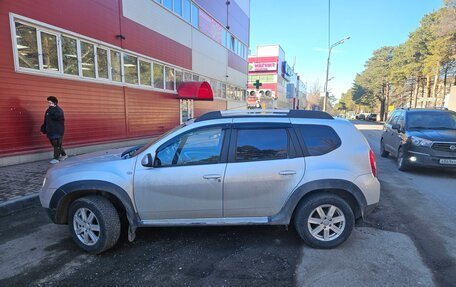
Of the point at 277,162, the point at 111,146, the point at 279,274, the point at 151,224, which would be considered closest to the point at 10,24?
the point at 111,146

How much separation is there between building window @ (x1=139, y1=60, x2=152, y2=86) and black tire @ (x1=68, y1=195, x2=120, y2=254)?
33.9 feet

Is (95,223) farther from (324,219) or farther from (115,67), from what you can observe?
(115,67)

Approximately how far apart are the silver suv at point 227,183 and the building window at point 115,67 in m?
8.48

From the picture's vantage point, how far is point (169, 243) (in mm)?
3834

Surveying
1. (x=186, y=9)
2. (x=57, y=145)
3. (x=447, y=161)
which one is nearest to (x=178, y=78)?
(x=186, y=9)

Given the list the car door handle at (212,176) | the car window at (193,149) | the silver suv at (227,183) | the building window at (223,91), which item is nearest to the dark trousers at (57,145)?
the silver suv at (227,183)

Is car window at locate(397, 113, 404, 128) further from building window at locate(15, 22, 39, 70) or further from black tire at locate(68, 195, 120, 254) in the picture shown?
building window at locate(15, 22, 39, 70)

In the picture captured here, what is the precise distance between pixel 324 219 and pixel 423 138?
5.66 metres

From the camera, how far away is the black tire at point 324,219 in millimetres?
3600

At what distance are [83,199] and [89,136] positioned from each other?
294 inches

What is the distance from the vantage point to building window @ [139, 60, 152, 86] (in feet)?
42.9

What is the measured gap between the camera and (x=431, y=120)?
8555 mm

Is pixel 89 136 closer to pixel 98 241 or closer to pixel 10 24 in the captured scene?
pixel 10 24

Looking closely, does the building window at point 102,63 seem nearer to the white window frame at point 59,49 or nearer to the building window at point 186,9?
the white window frame at point 59,49
